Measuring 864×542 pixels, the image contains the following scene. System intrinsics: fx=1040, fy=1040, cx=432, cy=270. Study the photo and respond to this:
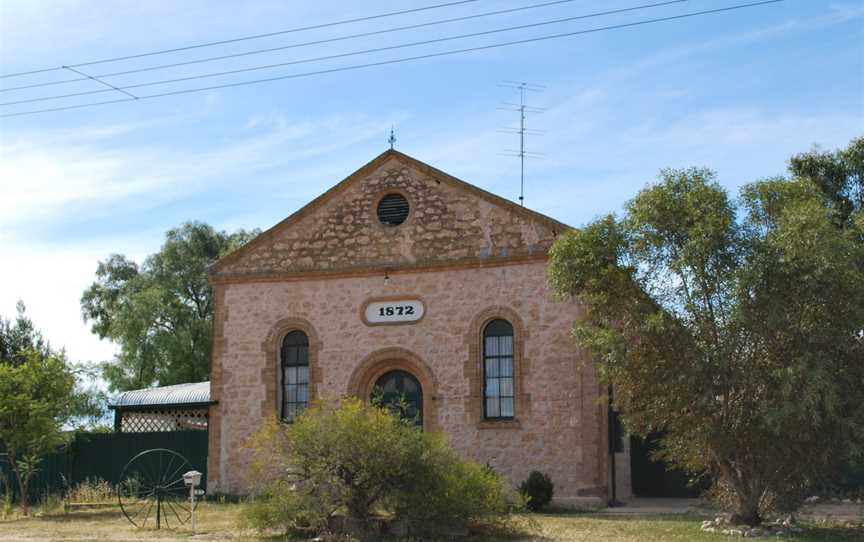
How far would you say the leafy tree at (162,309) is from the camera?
43.2 meters

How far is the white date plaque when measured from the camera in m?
22.5

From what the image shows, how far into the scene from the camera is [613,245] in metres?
16.8

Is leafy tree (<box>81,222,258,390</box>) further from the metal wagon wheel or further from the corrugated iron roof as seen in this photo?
the metal wagon wheel

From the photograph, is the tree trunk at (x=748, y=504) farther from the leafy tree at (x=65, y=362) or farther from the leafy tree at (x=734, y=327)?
the leafy tree at (x=65, y=362)

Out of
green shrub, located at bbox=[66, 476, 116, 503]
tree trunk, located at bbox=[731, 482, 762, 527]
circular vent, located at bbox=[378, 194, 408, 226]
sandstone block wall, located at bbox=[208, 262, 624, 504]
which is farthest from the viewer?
circular vent, located at bbox=[378, 194, 408, 226]

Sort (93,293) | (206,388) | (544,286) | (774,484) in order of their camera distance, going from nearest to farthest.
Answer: (774,484) < (544,286) < (206,388) < (93,293)

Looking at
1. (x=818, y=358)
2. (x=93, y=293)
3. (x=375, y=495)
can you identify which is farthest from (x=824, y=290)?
(x=93, y=293)

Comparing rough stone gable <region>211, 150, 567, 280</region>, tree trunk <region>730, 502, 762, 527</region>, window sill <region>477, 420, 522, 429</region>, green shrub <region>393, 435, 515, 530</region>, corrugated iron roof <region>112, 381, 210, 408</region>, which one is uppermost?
rough stone gable <region>211, 150, 567, 280</region>

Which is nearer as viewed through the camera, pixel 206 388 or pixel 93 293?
pixel 206 388

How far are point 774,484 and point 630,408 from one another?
249 centimetres

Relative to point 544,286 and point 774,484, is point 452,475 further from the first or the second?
point 544,286

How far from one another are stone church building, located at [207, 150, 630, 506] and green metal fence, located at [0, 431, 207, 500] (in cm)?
111

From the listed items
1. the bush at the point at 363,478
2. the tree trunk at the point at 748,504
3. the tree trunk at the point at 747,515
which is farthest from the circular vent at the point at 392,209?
the tree trunk at the point at 747,515

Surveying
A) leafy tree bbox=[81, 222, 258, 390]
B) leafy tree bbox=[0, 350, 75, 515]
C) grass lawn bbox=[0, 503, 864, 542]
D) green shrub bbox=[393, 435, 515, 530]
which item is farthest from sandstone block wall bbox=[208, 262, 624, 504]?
leafy tree bbox=[81, 222, 258, 390]
